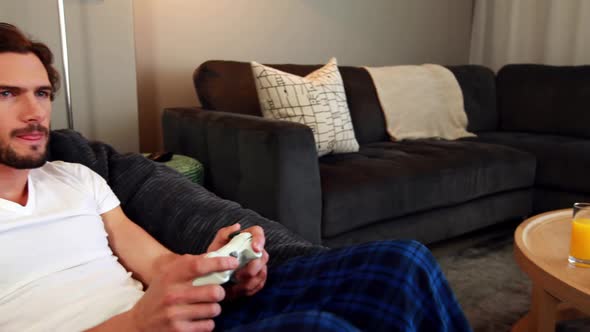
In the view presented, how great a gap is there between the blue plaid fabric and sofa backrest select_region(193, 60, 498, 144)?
1.47 metres

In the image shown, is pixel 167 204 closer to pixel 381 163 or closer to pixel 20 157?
pixel 20 157

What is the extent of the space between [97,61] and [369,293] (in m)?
1.75

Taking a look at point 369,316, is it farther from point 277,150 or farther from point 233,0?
point 233,0

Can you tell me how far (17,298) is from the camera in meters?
0.85

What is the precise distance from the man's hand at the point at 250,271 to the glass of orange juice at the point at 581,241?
31.5 inches

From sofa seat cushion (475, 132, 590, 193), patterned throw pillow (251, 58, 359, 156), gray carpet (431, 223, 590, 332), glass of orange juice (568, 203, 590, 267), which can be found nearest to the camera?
glass of orange juice (568, 203, 590, 267)

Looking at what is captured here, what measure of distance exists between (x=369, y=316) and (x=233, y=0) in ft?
7.87

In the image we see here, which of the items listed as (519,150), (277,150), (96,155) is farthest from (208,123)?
(519,150)

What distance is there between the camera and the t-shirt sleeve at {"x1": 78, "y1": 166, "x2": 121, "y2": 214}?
110 cm

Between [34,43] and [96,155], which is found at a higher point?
[34,43]

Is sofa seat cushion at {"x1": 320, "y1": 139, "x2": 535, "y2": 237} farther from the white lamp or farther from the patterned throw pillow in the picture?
the white lamp

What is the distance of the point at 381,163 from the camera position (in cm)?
205

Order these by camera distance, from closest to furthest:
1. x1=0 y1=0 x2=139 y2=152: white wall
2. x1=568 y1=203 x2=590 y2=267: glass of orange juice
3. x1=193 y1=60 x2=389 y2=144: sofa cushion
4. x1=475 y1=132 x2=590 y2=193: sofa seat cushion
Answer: x1=568 y1=203 x2=590 y2=267: glass of orange juice, x1=0 y1=0 x2=139 y2=152: white wall, x1=193 y1=60 x2=389 y2=144: sofa cushion, x1=475 y1=132 x2=590 y2=193: sofa seat cushion

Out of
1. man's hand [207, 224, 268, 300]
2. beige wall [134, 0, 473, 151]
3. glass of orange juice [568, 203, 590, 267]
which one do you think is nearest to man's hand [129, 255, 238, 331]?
man's hand [207, 224, 268, 300]
